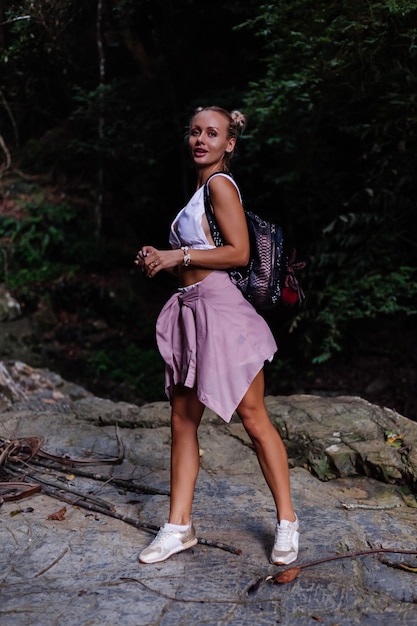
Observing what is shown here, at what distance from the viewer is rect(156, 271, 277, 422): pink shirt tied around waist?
2801mm

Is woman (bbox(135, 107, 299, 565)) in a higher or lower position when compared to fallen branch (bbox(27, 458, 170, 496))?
higher

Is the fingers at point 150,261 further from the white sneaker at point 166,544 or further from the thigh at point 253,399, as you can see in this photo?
the white sneaker at point 166,544

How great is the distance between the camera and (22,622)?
Answer: 2.36 metres

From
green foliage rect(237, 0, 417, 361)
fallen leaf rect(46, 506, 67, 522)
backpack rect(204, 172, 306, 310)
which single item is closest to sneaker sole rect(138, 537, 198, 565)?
fallen leaf rect(46, 506, 67, 522)

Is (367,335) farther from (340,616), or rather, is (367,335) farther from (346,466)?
(340,616)

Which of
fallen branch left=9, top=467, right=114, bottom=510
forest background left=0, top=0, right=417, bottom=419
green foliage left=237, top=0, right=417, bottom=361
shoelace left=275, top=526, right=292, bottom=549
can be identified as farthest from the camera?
forest background left=0, top=0, right=417, bottom=419

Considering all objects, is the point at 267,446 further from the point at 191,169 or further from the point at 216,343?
the point at 191,169

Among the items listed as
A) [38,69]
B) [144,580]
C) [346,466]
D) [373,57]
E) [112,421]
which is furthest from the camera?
[38,69]

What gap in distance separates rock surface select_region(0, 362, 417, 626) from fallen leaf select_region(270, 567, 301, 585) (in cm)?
2

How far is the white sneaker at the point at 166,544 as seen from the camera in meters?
2.86

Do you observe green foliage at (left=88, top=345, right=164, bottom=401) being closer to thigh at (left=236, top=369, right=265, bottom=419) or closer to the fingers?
thigh at (left=236, top=369, right=265, bottom=419)

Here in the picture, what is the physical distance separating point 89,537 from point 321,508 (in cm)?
120

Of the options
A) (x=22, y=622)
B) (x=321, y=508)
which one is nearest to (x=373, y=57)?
(x=321, y=508)

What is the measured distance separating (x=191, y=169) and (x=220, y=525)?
701 centimetres
